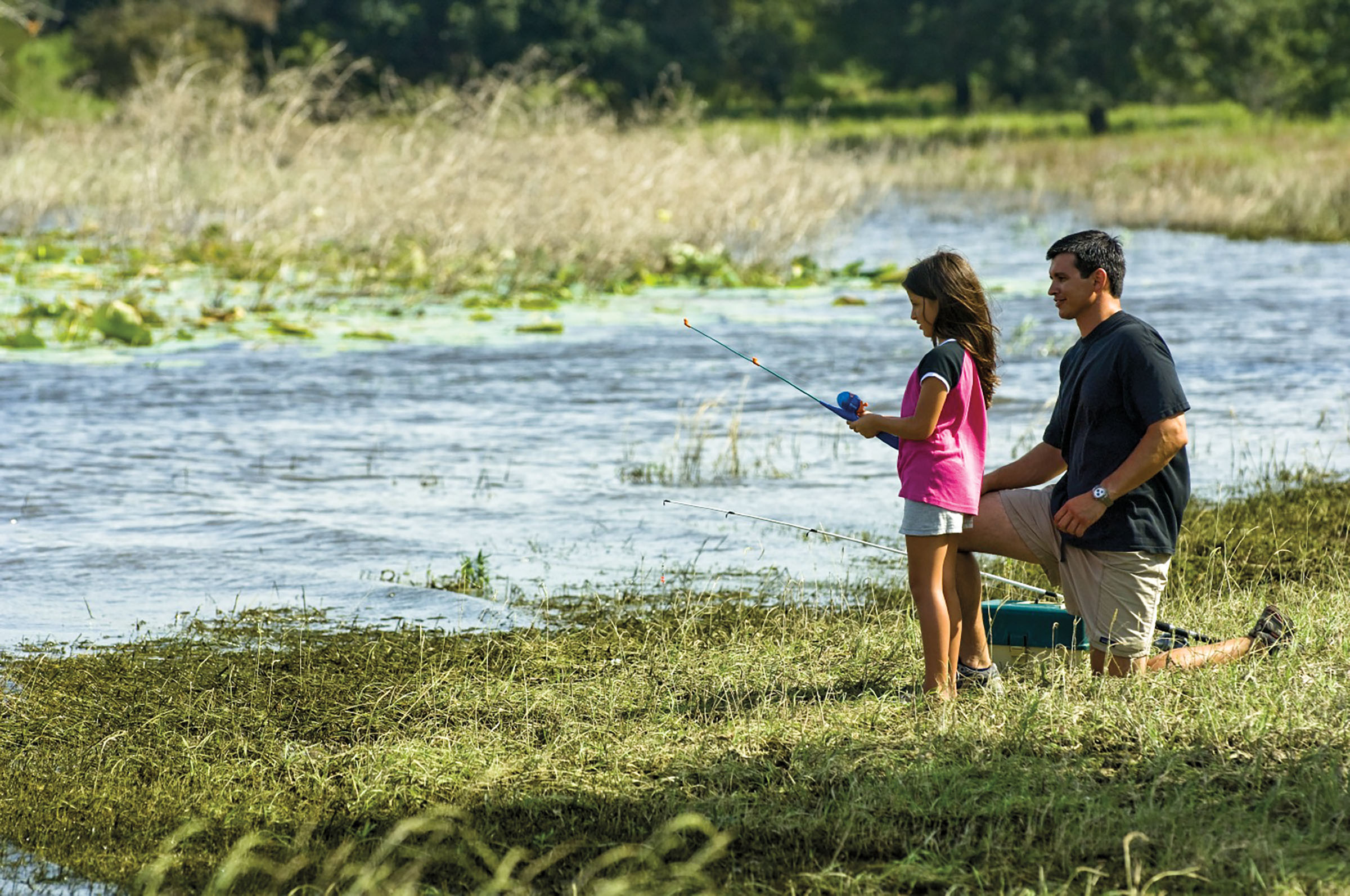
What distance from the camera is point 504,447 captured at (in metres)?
9.34

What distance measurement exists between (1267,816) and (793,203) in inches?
586

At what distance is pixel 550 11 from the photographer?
53.2 m

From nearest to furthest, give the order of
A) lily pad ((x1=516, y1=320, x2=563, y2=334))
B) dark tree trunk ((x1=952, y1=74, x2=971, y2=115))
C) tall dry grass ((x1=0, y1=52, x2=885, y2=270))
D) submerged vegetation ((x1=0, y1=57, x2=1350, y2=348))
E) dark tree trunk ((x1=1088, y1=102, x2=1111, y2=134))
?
lily pad ((x1=516, y1=320, x2=563, y2=334)) → submerged vegetation ((x1=0, y1=57, x2=1350, y2=348)) → tall dry grass ((x1=0, y1=52, x2=885, y2=270)) → dark tree trunk ((x1=1088, y1=102, x2=1111, y2=134)) → dark tree trunk ((x1=952, y1=74, x2=971, y2=115))

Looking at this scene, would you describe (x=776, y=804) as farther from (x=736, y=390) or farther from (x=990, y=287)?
(x=990, y=287)

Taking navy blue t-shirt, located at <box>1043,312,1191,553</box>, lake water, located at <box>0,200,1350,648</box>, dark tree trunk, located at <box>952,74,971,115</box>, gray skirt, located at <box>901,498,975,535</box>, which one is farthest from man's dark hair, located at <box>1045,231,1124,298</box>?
dark tree trunk, located at <box>952,74,971,115</box>

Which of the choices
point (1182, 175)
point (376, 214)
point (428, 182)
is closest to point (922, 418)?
point (428, 182)

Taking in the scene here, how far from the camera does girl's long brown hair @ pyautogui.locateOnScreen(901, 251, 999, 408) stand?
443 centimetres

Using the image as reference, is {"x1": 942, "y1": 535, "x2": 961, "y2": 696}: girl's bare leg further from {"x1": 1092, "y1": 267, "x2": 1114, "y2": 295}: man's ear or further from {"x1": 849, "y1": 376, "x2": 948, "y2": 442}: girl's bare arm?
{"x1": 1092, "y1": 267, "x2": 1114, "y2": 295}: man's ear

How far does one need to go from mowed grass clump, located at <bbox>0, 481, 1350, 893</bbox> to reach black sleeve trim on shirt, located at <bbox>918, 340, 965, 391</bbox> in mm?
885

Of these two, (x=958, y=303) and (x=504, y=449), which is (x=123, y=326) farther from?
(x=958, y=303)

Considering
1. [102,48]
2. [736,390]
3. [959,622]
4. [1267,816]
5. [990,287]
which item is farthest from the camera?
[102,48]

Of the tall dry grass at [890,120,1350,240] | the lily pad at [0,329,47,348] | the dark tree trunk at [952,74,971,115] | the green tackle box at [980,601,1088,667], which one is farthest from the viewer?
the dark tree trunk at [952,74,971,115]

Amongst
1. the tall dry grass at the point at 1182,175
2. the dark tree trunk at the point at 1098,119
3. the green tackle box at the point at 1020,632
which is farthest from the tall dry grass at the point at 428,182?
the dark tree trunk at the point at 1098,119

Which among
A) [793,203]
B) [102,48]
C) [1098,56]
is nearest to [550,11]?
[102,48]
